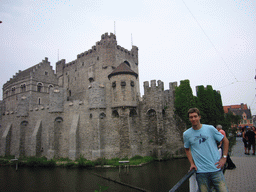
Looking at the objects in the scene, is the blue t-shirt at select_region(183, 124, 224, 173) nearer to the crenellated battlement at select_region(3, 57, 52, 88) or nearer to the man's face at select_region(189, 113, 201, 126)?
the man's face at select_region(189, 113, 201, 126)

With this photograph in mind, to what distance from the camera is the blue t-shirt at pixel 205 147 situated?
353 cm

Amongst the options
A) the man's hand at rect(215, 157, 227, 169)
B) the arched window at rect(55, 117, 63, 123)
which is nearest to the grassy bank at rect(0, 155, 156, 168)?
the arched window at rect(55, 117, 63, 123)

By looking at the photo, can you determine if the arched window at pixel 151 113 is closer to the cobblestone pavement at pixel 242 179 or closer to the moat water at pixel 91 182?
the moat water at pixel 91 182

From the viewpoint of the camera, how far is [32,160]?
22.7 m

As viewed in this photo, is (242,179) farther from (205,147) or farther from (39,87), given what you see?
(39,87)

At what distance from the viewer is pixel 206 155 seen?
3564mm

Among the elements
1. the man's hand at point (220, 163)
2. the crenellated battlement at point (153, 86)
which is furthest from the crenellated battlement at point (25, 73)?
the man's hand at point (220, 163)

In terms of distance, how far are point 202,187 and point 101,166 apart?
57.3 ft

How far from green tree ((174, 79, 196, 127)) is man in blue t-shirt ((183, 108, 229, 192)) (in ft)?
62.0

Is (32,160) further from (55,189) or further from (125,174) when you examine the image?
(125,174)

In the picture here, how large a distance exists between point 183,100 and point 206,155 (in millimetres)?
19163

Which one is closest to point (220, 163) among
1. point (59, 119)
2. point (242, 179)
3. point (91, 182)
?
point (242, 179)

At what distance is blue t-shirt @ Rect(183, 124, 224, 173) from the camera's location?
3531 mm

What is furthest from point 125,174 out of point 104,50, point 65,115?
point 104,50
